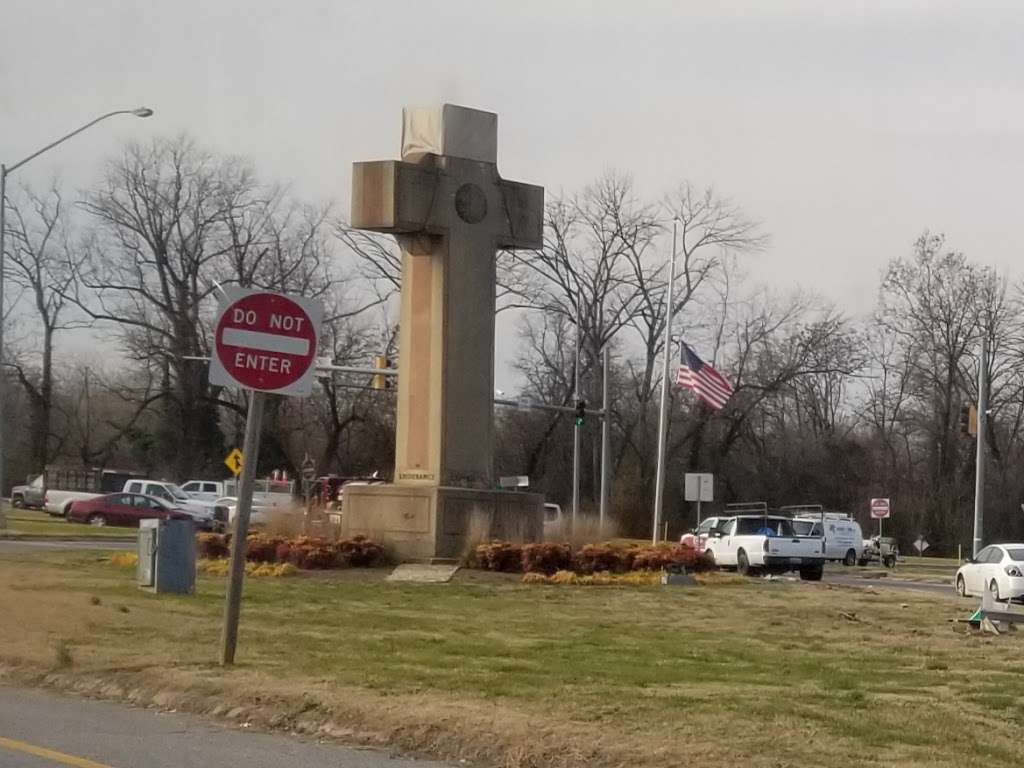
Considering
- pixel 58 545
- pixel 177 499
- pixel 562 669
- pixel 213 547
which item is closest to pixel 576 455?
pixel 177 499

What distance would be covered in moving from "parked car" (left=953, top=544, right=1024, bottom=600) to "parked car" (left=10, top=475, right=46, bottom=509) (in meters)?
48.0

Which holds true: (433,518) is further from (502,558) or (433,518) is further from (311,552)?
(311,552)

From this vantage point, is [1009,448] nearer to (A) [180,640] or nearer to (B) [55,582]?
(B) [55,582]

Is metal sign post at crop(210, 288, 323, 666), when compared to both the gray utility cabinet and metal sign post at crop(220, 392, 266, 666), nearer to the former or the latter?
metal sign post at crop(220, 392, 266, 666)

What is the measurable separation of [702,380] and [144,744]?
32.7 meters

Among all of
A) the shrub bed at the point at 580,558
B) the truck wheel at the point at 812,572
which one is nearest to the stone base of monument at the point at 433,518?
the shrub bed at the point at 580,558

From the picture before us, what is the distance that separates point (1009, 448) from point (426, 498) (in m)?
56.2

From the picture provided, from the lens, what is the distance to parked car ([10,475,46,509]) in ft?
230

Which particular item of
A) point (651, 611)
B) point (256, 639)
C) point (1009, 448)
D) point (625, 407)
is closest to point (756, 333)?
point (625, 407)

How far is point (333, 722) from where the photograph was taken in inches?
428

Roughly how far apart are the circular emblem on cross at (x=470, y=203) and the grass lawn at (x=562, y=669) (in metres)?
8.75

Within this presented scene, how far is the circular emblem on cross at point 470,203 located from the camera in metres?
30.0

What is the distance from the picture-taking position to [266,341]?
1298 cm

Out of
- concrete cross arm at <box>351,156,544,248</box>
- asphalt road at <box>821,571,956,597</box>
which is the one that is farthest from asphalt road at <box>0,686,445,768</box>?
asphalt road at <box>821,571,956,597</box>
